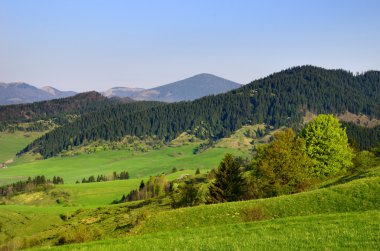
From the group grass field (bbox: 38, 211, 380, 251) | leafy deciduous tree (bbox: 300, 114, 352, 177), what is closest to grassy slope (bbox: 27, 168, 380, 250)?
grass field (bbox: 38, 211, 380, 251)

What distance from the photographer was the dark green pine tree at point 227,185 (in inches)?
2886

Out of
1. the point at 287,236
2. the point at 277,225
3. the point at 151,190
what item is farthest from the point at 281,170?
the point at 151,190

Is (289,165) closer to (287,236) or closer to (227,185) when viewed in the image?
(227,185)

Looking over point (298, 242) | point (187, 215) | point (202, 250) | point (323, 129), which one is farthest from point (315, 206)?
point (323, 129)

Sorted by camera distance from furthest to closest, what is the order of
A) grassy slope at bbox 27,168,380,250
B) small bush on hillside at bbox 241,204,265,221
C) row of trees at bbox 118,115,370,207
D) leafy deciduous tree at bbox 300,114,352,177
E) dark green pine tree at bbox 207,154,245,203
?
leafy deciduous tree at bbox 300,114,352,177, row of trees at bbox 118,115,370,207, dark green pine tree at bbox 207,154,245,203, small bush on hillside at bbox 241,204,265,221, grassy slope at bbox 27,168,380,250

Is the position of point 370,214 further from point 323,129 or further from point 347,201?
point 323,129

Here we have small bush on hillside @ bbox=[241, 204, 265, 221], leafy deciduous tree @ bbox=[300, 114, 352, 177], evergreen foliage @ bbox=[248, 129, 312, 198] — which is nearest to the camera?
small bush on hillside @ bbox=[241, 204, 265, 221]

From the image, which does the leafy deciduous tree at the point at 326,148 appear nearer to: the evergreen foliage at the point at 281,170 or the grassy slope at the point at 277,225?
the evergreen foliage at the point at 281,170

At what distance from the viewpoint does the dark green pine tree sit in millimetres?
73312

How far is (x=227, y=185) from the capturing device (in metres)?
73.9

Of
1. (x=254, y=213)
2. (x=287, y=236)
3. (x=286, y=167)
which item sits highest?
(x=286, y=167)

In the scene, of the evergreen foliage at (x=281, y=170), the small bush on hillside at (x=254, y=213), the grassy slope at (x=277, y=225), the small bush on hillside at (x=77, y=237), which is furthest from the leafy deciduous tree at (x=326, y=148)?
the small bush on hillside at (x=77, y=237)

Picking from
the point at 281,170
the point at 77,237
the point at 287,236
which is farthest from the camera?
the point at 281,170

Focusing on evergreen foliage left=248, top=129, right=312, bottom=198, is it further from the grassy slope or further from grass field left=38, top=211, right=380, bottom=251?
grass field left=38, top=211, right=380, bottom=251
